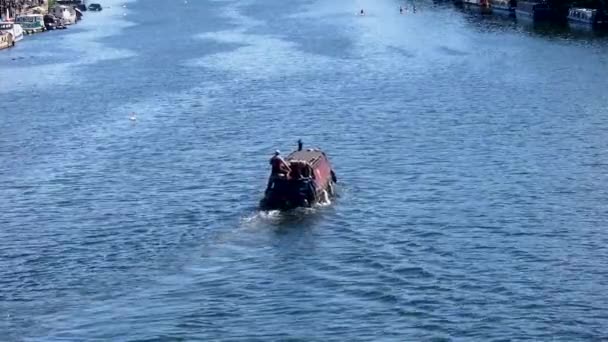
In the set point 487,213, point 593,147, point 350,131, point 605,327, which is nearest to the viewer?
point 605,327

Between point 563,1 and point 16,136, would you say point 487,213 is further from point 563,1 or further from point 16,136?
point 563,1

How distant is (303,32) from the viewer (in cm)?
18788

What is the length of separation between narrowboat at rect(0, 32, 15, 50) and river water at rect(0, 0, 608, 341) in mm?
45997

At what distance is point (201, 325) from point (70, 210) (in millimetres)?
24541

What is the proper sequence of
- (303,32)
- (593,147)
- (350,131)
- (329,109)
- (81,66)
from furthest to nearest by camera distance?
(303,32) < (81,66) < (329,109) < (350,131) < (593,147)

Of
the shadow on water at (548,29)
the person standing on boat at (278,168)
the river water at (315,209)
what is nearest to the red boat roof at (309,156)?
the river water at (315,209)

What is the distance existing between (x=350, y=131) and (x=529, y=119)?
1607 centimetres

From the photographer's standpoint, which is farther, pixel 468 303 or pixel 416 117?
pixel 416 117

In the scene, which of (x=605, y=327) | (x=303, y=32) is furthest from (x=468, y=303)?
(x=303, y=32)

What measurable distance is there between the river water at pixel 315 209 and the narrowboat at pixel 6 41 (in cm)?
4600

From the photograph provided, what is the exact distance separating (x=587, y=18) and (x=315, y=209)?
11768 cm

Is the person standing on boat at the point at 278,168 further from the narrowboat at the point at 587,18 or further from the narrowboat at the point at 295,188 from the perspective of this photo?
the narrowboat at the point at 587,18

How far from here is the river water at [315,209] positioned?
175 feet

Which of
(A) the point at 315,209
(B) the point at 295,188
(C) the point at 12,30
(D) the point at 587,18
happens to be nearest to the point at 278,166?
(B) the point at 295,188
